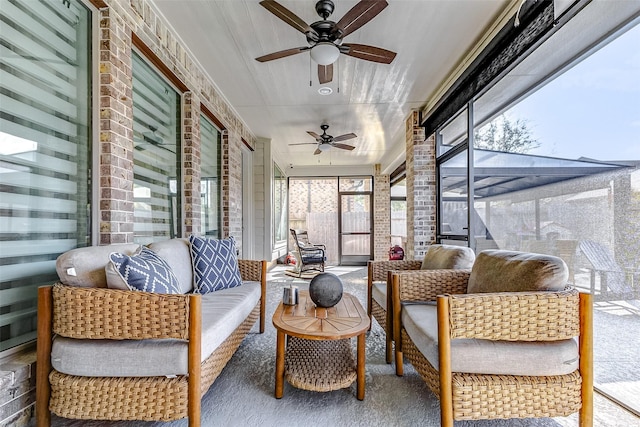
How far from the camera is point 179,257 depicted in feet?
7.75

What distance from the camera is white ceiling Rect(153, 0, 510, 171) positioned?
8.21 ft

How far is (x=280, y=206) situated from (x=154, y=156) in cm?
501

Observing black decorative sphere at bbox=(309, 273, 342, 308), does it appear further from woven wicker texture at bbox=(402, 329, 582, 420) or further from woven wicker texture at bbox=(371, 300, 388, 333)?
woven wicker texture at bbox=(402, 329, 582, 420)

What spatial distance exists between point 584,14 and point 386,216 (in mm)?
6490

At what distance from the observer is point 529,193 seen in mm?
2516

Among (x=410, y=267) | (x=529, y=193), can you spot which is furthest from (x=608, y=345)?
(x=410, y=267)

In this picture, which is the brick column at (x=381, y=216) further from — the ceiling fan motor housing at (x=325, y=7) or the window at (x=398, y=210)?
the ceiling fan motor housing at (x=325, y=7)

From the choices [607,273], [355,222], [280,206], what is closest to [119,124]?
[607,273]

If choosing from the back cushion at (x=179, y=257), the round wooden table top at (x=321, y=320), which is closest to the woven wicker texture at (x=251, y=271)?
the back cushion at (x=179, y=257)

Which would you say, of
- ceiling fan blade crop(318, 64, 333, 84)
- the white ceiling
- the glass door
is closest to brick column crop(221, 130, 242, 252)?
the white ceiling

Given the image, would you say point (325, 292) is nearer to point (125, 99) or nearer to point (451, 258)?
point (451, 258)

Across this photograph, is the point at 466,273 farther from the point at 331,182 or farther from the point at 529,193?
the point at 331,182

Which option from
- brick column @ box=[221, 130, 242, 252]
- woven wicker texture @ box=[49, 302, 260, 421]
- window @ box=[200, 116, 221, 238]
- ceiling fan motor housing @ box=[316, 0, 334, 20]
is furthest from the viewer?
brick column @ box=[221, 130, 242, 252]

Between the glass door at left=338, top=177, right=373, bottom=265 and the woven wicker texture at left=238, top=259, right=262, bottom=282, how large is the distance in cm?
561
